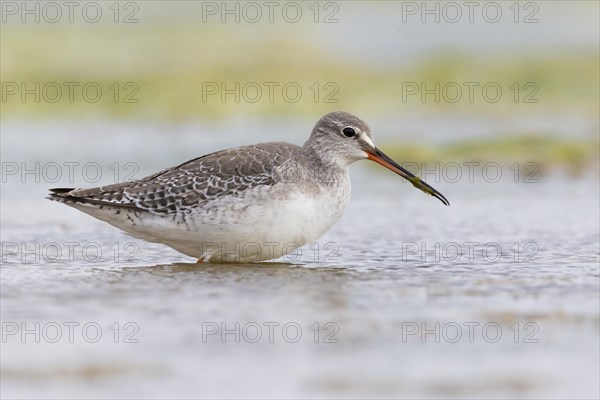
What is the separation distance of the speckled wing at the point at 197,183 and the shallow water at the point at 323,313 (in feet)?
1.96

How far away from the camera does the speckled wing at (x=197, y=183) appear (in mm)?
10797

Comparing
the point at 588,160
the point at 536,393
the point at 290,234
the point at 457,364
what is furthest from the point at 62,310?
the point at 588,160

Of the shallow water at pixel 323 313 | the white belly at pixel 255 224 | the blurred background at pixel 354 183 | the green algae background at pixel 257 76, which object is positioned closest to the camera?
the shallow water at pixel 323 313

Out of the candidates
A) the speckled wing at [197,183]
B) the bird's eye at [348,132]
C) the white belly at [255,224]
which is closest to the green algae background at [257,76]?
the bird's eye at [348,132]

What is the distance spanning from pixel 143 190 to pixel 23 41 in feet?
65.2

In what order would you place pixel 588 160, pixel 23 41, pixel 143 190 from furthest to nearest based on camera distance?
pixel 23 41 < pixel 588 160 < pixel 143 190

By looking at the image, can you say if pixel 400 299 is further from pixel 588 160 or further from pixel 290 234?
pixel 588 160

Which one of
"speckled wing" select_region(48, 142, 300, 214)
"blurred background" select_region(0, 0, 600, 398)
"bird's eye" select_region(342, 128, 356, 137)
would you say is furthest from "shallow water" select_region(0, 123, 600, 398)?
"bird's eye" select_region(342, 128, 356, 137)

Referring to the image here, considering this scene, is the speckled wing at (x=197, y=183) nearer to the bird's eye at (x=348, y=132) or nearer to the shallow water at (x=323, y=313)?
the bird's eye at (x=348, y=132)

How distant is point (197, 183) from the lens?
11.0 m

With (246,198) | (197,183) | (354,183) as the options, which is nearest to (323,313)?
(246,198)

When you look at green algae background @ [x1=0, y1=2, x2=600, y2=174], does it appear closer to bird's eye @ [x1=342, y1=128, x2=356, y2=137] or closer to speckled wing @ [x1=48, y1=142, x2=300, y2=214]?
bird's eye @ [x1=342, y1=128, x2=356, y2=137]

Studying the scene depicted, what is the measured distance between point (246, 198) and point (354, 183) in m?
6.57

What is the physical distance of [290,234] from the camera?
10.6 metres
